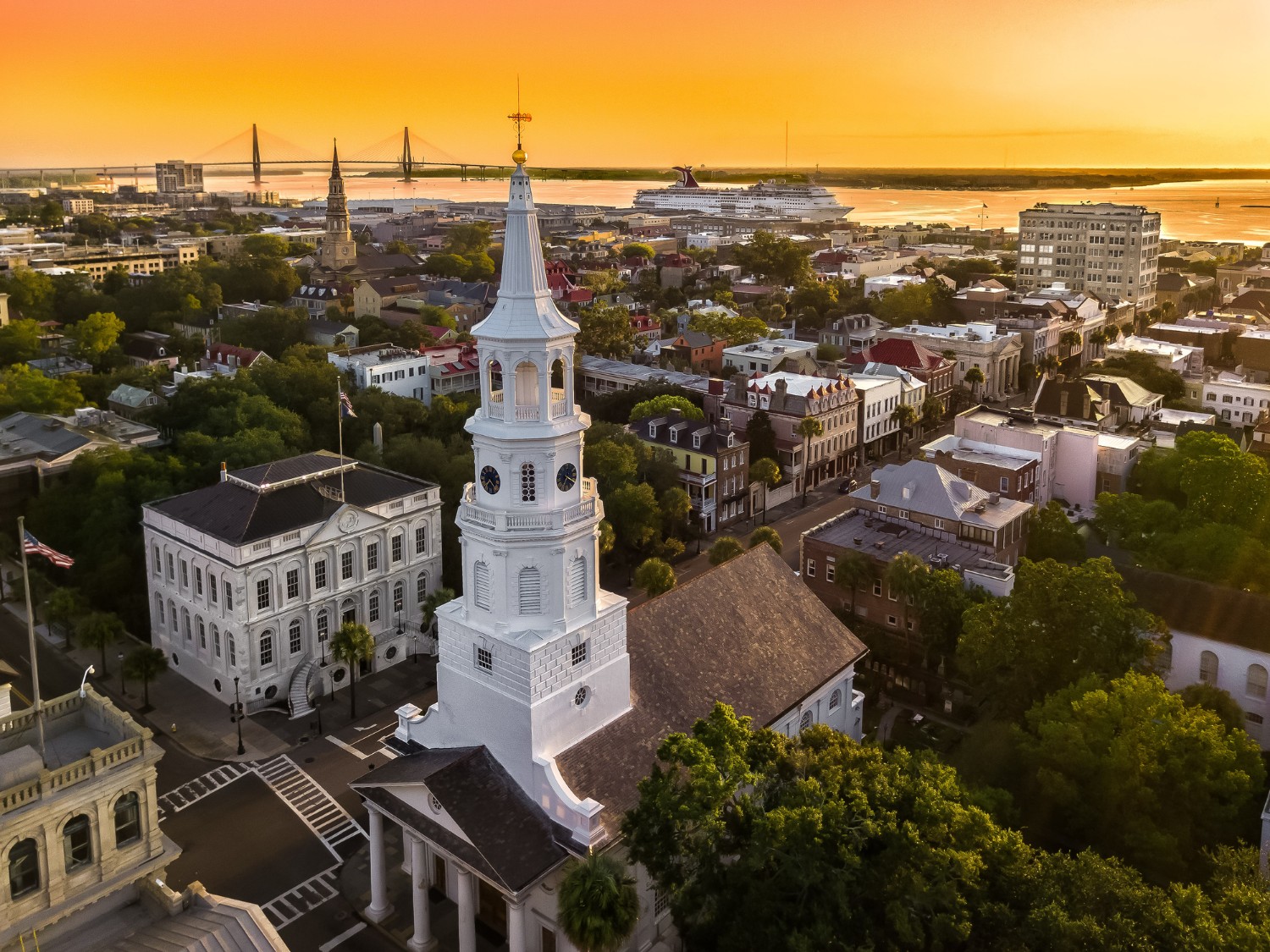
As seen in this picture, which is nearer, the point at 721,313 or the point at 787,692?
the point at 787,692

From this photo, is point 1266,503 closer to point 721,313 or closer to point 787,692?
point 787,692

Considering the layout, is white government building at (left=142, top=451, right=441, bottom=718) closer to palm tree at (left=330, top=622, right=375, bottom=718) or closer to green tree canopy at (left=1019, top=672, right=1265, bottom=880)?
palm tree at (left=330, top=622, right=375, bottom=718)

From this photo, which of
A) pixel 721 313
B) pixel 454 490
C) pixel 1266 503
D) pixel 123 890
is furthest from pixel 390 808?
pixel 721 313

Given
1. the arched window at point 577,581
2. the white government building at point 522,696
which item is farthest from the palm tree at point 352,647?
the arched window at point 577,581

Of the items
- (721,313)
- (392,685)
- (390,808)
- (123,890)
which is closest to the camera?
(123,890)

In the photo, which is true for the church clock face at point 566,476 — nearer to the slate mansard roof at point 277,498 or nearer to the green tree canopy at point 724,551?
the slate mansard roof at point 277,498

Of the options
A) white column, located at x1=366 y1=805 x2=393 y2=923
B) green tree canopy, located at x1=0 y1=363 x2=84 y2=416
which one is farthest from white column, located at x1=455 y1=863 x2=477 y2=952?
green tree canopy, located at x1=0 y1=363 x2=84 y2=416

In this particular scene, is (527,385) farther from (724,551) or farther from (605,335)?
(605,335)

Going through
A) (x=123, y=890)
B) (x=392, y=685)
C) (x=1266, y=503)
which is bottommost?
(x=392, y=685)
